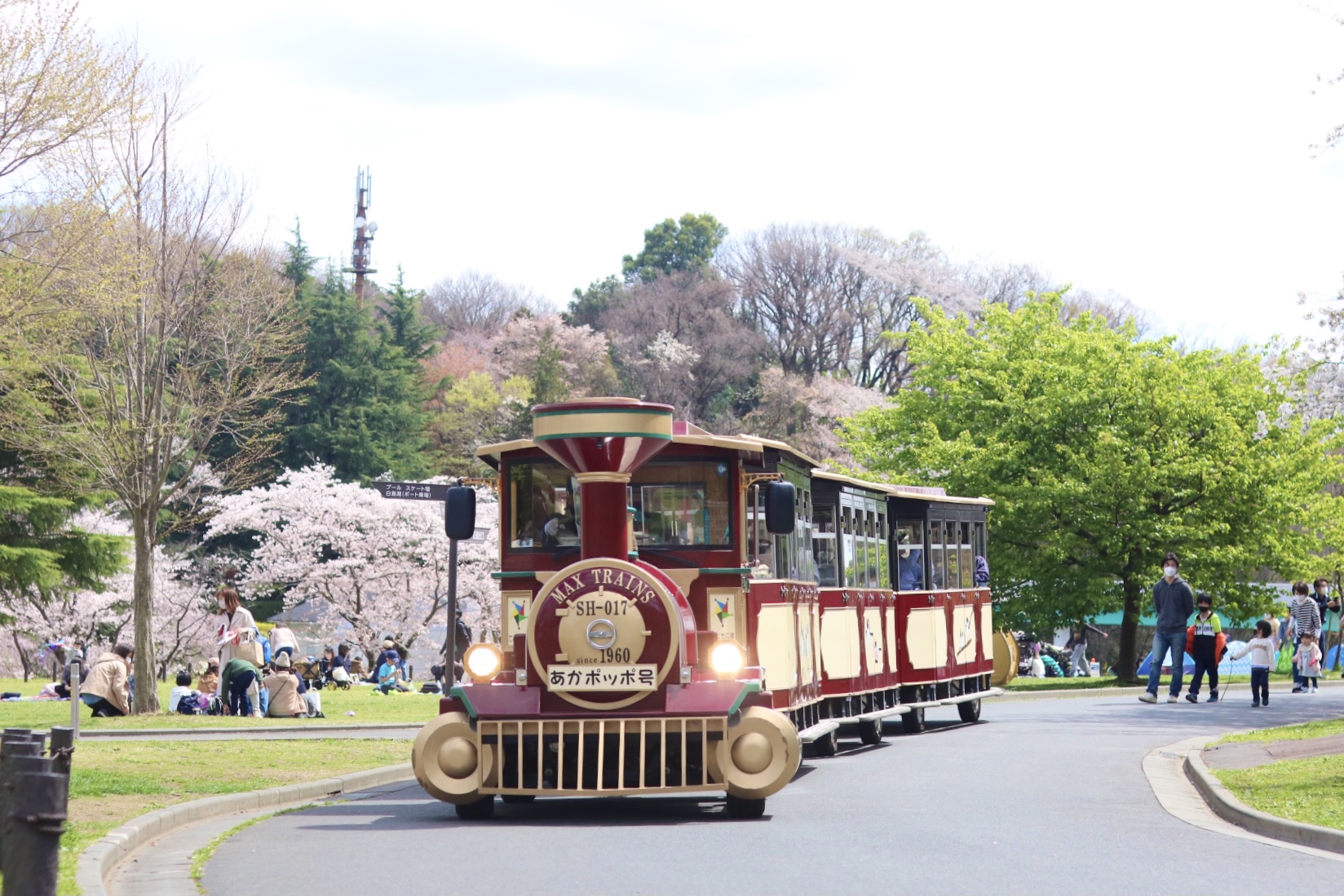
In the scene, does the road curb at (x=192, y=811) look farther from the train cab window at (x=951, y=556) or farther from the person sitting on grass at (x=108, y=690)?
the person sitting on grass at (x=108, y=690)

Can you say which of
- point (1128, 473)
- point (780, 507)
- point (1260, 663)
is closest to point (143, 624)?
point (780, 507)

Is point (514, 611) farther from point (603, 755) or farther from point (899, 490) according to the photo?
point (899, 490)

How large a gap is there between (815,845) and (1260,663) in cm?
1572

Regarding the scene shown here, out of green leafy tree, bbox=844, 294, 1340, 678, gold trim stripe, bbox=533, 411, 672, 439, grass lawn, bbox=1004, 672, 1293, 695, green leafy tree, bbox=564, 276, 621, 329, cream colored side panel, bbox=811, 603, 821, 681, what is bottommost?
grass lawn, bbox=1004, 672, 1293, 695

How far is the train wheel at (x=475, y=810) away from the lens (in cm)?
1271

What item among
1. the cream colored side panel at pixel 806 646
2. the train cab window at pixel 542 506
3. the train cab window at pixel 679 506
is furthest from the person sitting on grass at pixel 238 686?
the train cab window at pixel 679 506

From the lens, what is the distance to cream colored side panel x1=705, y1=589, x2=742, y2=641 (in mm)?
14008

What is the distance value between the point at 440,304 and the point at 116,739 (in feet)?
238

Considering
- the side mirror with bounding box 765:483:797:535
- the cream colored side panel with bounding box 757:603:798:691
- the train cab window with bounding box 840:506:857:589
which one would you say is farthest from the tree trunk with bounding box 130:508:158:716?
the side mirror with bounding box 765:483:797:535

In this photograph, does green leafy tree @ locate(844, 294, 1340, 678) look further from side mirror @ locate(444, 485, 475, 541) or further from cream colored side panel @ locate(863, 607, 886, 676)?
side mirror @ locate(444, 485, 475, 541)

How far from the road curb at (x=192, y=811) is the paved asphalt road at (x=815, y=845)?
0.52 metres

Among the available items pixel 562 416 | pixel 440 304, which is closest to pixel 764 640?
pixel 562 416

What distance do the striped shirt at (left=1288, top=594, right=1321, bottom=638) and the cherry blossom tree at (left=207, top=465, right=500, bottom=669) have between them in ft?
99.2

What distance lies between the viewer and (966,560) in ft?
78.3
